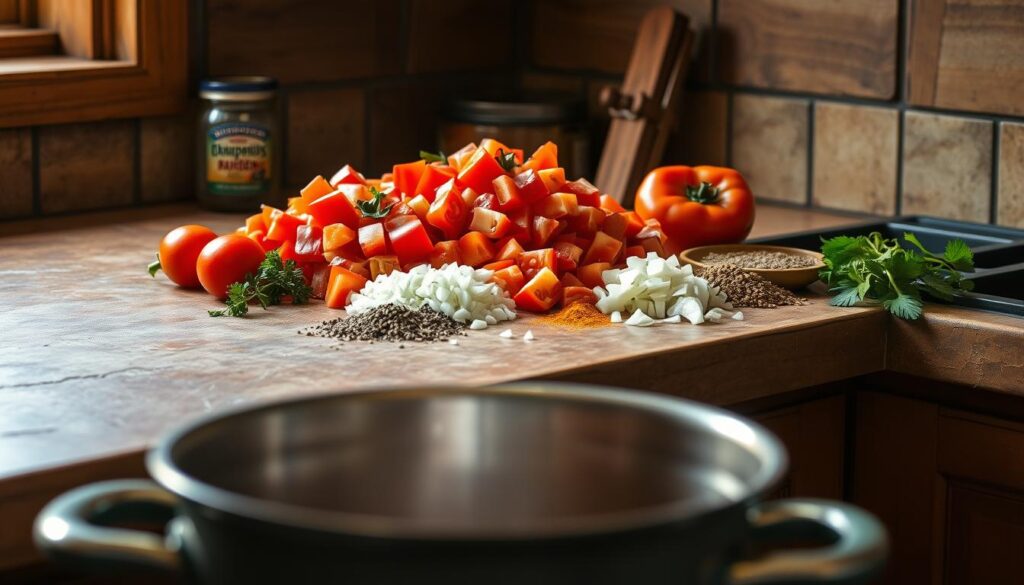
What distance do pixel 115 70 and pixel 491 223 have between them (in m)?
0.85

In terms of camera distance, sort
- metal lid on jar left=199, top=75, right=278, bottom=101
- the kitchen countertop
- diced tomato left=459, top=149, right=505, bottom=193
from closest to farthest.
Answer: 1. the kitchen countertop
2. diced tomato left=459, top=149, right=505, bottom=193
3. metal lid on jar left=199, top=75, right=278, bottom=101

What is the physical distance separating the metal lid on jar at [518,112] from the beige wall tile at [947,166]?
21.7 inches

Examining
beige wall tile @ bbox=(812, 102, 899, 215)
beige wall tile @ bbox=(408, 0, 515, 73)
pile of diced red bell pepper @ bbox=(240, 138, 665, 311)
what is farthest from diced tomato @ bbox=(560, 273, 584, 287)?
beige wall tile @ bbox=(408, 0, 515, 73)

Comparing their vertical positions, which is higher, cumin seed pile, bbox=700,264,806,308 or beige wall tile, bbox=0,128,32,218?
beige wall tile, bbox=0,128,32,218

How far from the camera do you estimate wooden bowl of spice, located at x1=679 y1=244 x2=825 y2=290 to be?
1.80m

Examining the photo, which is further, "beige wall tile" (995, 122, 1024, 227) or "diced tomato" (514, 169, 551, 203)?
"beige wall tile" (995, 122, 1024, 227)

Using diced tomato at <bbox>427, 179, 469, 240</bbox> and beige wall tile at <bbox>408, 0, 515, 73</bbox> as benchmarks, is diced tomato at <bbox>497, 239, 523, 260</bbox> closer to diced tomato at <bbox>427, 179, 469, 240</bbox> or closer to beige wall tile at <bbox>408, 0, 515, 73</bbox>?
diced tomato at <bbox>427, 179, 469, 240</bbox>

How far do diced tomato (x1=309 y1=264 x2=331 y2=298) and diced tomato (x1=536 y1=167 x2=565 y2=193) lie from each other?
276 millimetres

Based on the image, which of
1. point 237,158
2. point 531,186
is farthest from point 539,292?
point 237,158

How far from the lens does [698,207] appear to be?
199cm

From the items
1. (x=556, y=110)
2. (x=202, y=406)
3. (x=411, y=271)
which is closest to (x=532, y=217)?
(x=411, y=271)

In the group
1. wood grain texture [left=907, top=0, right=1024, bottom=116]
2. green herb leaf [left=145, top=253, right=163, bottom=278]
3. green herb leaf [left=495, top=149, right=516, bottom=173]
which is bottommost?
green herb leaf [left=145, top=253, right=163, bottom=278]

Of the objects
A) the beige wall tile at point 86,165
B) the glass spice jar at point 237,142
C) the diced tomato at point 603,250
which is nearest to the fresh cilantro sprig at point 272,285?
the diced tomato at point 603,250

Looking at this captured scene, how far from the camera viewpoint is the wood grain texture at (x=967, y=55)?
2.14 metres
